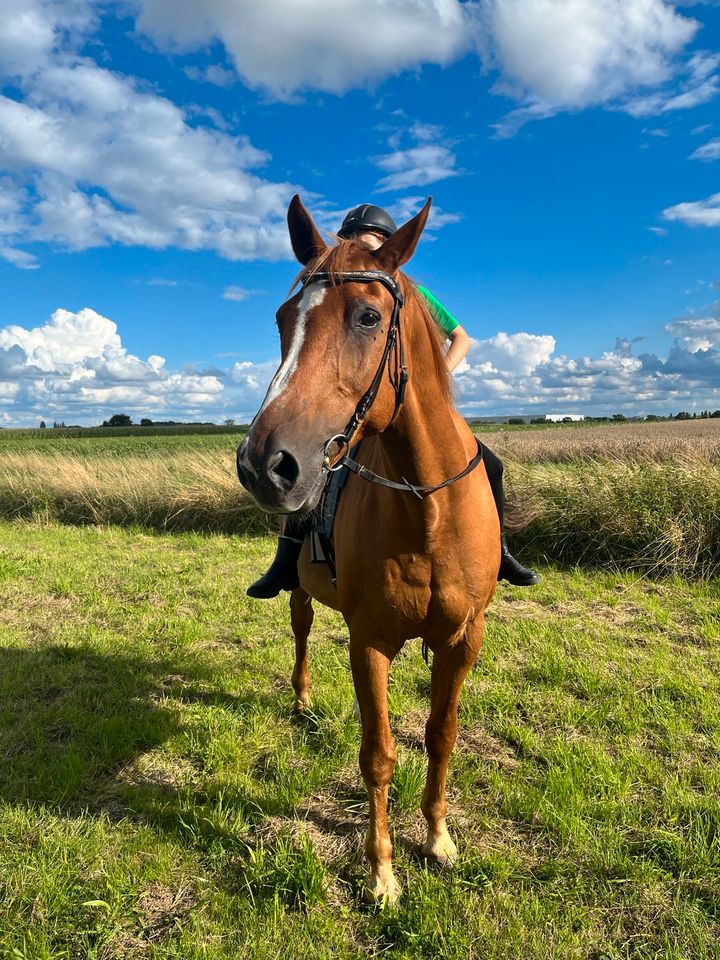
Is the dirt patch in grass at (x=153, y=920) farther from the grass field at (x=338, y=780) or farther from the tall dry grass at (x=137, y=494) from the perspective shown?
the tall dry grass at (x=137, y=494)

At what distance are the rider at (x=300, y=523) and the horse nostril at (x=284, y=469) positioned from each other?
4.41 feet

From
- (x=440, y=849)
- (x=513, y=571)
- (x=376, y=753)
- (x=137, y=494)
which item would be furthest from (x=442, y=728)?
(x=137, y=494)

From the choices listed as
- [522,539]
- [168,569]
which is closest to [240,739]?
[168,569]

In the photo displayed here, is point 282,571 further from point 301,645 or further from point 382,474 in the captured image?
point 382,474

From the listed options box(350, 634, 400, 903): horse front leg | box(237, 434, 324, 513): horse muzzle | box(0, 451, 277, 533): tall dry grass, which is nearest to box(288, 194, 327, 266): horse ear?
box(237, 434, 324, 513): horse muzzle

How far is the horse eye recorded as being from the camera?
1.96 meters

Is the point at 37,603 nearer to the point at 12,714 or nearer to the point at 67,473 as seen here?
the point at 12,714

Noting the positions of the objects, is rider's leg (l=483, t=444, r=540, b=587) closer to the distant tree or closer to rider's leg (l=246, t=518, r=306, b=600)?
rider's leg (l=246, t=518, r=306, b=600)

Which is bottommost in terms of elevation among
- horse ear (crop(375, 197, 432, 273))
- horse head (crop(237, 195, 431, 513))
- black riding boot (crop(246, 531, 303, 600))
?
black riding boot (crop(246, 531, 303, 600))

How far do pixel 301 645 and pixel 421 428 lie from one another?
2.81 m

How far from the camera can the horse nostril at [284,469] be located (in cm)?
167

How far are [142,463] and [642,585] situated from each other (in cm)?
1316

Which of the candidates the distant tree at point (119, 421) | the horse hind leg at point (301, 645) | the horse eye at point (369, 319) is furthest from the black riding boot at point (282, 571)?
the distant tree at point (119, 421)

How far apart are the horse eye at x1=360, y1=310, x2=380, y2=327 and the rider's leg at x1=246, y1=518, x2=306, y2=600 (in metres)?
2.07
